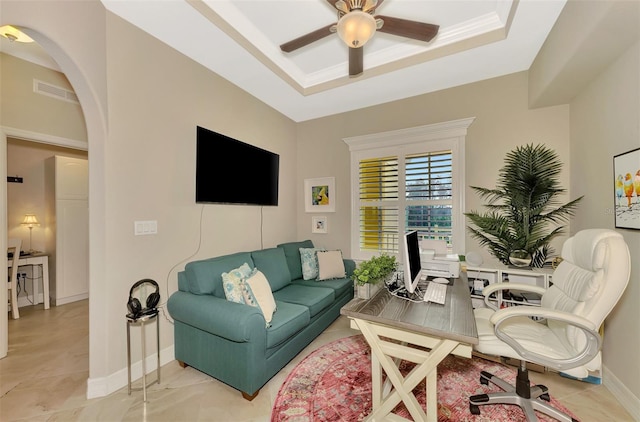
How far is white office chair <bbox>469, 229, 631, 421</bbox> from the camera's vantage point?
133 centimetres

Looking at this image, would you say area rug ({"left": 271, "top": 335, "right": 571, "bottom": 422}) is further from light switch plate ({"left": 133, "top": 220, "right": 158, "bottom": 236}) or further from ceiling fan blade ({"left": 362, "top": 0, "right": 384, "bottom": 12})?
ceiling fan blade ({"left": 362, "top": 0, "right": 384, "bottom": 12})

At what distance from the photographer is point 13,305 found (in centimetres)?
296

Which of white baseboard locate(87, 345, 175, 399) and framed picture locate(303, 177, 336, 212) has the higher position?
framed picture locate(303, 177, 336, 212)

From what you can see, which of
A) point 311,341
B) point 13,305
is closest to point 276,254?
point 311,341

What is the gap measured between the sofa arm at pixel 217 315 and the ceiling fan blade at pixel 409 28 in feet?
7.30

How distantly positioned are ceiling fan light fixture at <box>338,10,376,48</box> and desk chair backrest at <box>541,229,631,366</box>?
184 centimetres

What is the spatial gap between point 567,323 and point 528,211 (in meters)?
1.54

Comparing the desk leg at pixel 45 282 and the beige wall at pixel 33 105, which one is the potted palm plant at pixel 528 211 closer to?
the beige wall at pixel 33 105

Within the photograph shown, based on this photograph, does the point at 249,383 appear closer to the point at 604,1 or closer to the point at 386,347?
the point at 386,347

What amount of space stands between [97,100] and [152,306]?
157 centimetres

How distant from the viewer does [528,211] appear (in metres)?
2.54

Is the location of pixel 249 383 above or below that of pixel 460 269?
below

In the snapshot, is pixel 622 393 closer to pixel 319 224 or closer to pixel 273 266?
pixel 273 266

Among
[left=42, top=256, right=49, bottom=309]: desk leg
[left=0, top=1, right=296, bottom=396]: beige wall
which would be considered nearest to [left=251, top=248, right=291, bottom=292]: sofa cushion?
[left=0, top=1, right=296, bottom=396]: beige wall
